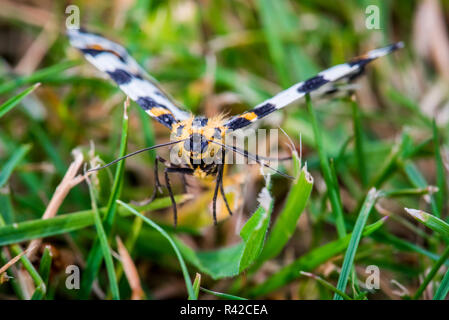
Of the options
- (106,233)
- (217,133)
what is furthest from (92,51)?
(106,233)

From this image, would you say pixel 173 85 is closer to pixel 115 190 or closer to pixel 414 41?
pixel 115 190

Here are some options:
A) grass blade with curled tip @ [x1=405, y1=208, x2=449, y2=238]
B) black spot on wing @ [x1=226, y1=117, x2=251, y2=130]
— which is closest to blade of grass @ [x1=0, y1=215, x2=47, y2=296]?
black spot on wing @ [x1=226, y1=117, x2=251, y2=130]

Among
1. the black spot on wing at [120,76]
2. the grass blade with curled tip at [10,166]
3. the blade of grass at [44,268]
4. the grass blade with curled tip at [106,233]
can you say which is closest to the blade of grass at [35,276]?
the blade of grass at [44,268]

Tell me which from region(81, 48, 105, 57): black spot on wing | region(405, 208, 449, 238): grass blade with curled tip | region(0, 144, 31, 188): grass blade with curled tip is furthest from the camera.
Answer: region(81, 48, 105, 57): black spot on wing

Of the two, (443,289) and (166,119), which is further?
(166,119)

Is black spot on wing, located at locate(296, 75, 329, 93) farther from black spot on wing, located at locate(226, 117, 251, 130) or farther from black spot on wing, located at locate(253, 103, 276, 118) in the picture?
black spot on wing, located at locate(226, 117, 251, 130)

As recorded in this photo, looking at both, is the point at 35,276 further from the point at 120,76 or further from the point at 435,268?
the point at 435,268

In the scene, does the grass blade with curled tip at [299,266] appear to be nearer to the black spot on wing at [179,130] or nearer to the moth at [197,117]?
the moth at [197,117]
